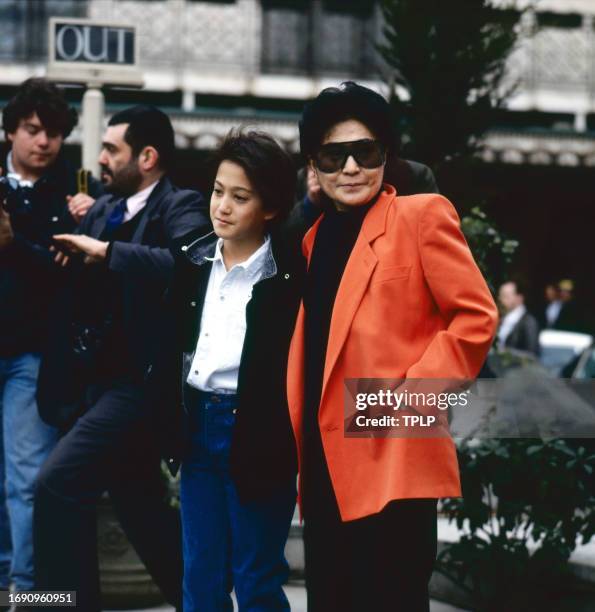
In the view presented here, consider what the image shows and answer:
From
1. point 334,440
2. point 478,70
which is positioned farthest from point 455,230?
point 478,70

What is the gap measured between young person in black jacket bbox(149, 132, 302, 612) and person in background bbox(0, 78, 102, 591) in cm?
125

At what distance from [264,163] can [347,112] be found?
35 cm

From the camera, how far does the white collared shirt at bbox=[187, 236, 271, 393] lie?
3.66 metres

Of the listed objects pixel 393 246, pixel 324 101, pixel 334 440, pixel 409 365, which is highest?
pixel 324 101

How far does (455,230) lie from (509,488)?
193 cm

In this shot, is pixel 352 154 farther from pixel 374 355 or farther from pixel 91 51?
pixel 91 51

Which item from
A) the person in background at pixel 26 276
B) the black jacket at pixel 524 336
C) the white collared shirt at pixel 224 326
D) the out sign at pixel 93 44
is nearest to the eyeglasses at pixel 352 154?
the white collared shirt at pixel 224 326

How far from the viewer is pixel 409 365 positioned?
324 cm

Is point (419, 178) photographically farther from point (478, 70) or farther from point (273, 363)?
point (478, 70)

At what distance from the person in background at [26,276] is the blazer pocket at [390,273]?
195 cm

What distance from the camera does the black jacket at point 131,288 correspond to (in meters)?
4.27

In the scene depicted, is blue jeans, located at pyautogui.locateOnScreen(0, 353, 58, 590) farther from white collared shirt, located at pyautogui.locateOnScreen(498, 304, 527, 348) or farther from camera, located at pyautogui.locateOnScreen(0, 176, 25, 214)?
white collared shirt, located at pyautogui.locateOnScreen(498, 304, 527, 348)

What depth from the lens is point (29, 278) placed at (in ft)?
16.3
